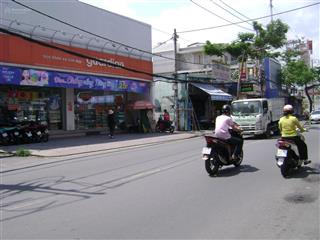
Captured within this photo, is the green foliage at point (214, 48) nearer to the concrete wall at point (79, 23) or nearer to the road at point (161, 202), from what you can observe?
the concrete wall at point (79, 23)

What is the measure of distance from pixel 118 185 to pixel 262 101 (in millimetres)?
16143

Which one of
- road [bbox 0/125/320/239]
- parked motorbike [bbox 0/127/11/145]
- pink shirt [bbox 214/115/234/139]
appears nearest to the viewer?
road [bbox 0/125/320/239]

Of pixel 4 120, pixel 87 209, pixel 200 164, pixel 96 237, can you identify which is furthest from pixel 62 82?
pixel 96 237

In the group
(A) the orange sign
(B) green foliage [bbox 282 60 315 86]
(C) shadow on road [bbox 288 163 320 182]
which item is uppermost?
(B) green foliage [bbox 282 60 315 86]

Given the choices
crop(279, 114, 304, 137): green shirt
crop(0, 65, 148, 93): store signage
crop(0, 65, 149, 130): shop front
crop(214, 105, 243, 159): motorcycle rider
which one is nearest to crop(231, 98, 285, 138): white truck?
crop(0, 65, 148, 93): store signage

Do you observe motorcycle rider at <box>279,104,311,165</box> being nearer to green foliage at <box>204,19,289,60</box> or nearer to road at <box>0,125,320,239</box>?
road at <box>0,125,320,239</box>

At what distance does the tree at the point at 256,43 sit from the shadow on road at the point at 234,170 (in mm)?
35037

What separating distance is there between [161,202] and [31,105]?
17343 millimetres

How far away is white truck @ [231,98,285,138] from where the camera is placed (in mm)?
23000

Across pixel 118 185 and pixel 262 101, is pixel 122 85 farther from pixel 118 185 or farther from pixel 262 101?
pixel 118 185

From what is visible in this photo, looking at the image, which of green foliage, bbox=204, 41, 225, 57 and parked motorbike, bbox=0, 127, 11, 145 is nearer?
parked motorbike, bbox=0, 127, 11, 145

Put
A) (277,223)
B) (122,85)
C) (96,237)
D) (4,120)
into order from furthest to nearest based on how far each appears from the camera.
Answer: (122,85) → (4,120) → (277,223) → (96,237)

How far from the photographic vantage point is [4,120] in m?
21.7

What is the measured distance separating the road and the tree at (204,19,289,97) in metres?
34.5
